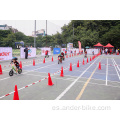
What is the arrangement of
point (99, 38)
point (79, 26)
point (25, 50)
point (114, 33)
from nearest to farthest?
point (25, 50) < point (114, 33) < point (99, 38) < point (79, 26)

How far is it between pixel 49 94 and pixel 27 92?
3.36 feet

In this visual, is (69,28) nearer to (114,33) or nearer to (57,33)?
(57,33)

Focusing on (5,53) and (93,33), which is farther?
(93,33)

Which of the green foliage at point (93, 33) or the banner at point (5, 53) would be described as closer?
the banner at point (5, 53)

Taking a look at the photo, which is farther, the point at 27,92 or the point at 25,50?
the point at 25,50

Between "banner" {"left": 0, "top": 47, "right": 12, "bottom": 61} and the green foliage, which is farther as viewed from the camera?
the green foliage

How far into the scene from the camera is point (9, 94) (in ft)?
20.2

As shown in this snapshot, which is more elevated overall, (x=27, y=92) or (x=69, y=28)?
(x=69, y=28)

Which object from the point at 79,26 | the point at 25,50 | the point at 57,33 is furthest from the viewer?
the point at 57,33

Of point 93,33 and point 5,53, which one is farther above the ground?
point 93,33

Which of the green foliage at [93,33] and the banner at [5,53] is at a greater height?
the green foliage at [93,33]

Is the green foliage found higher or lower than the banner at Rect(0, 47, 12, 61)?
higher

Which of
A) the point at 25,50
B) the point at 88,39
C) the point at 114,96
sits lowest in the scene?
the point at 114,96
